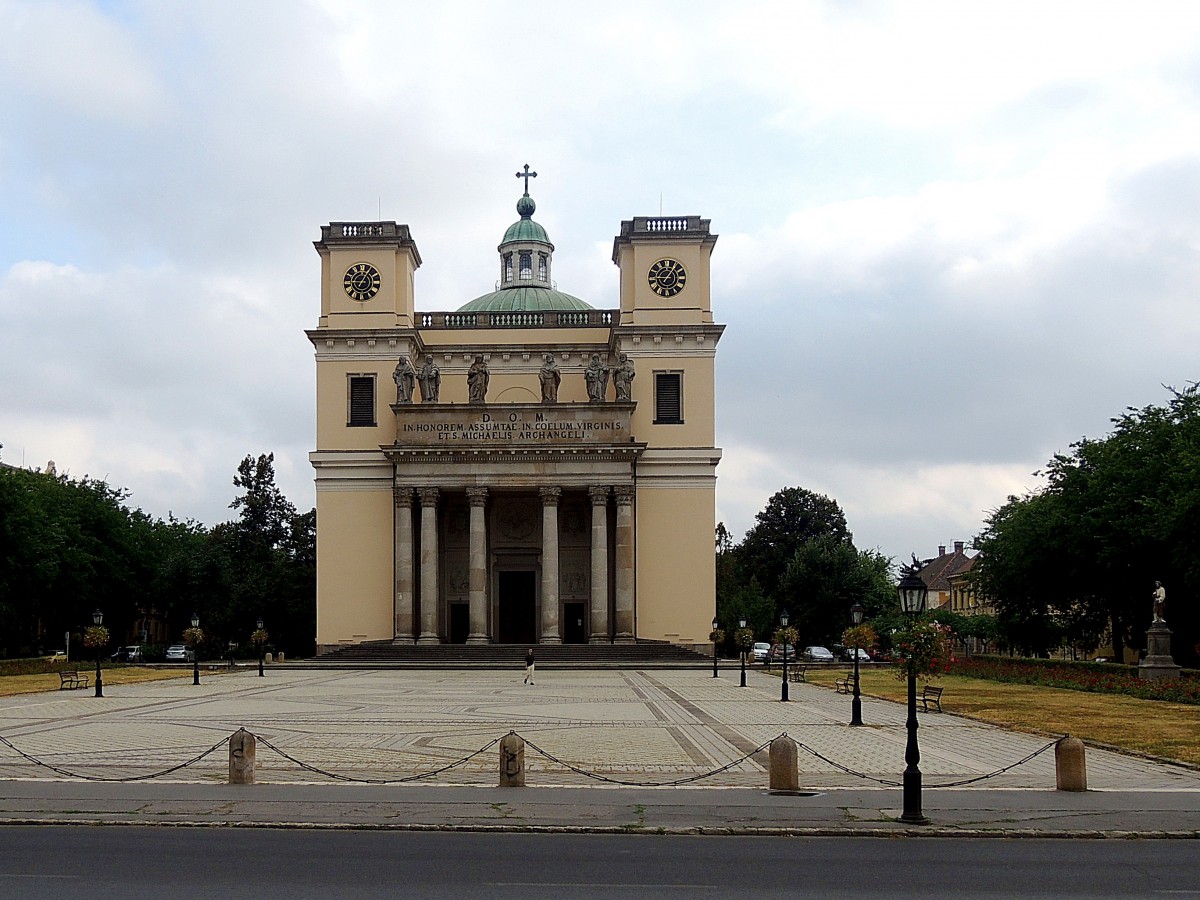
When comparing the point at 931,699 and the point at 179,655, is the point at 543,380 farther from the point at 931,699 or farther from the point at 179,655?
the point at 931,699

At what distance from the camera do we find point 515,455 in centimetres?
6456

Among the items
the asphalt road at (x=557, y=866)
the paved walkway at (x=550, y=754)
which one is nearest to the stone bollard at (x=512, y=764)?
the paved walkway at (x=550, y=754)

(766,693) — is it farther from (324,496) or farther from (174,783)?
(324,496)

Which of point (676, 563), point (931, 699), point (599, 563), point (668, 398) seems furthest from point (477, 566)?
point (931, 699)

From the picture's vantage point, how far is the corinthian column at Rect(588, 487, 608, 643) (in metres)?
64.2

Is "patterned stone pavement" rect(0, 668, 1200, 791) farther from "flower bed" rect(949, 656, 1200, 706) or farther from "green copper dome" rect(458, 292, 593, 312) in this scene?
"green copper dome" rect(458, 292, 593, 312)

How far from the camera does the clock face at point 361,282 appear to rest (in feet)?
230

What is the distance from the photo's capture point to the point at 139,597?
8744 cm

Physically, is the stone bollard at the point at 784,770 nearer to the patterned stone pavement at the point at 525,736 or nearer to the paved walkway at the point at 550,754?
the paved walkway at the point at 550,754

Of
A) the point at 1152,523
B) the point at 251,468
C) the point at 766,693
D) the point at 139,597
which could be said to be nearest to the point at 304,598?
the point at 251,468

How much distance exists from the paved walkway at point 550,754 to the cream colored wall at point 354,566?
27.9 m

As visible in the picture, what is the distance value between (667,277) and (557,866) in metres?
59.1

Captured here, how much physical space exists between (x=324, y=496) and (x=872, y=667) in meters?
30.8

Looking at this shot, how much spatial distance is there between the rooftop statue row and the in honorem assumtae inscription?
0.88 metres
